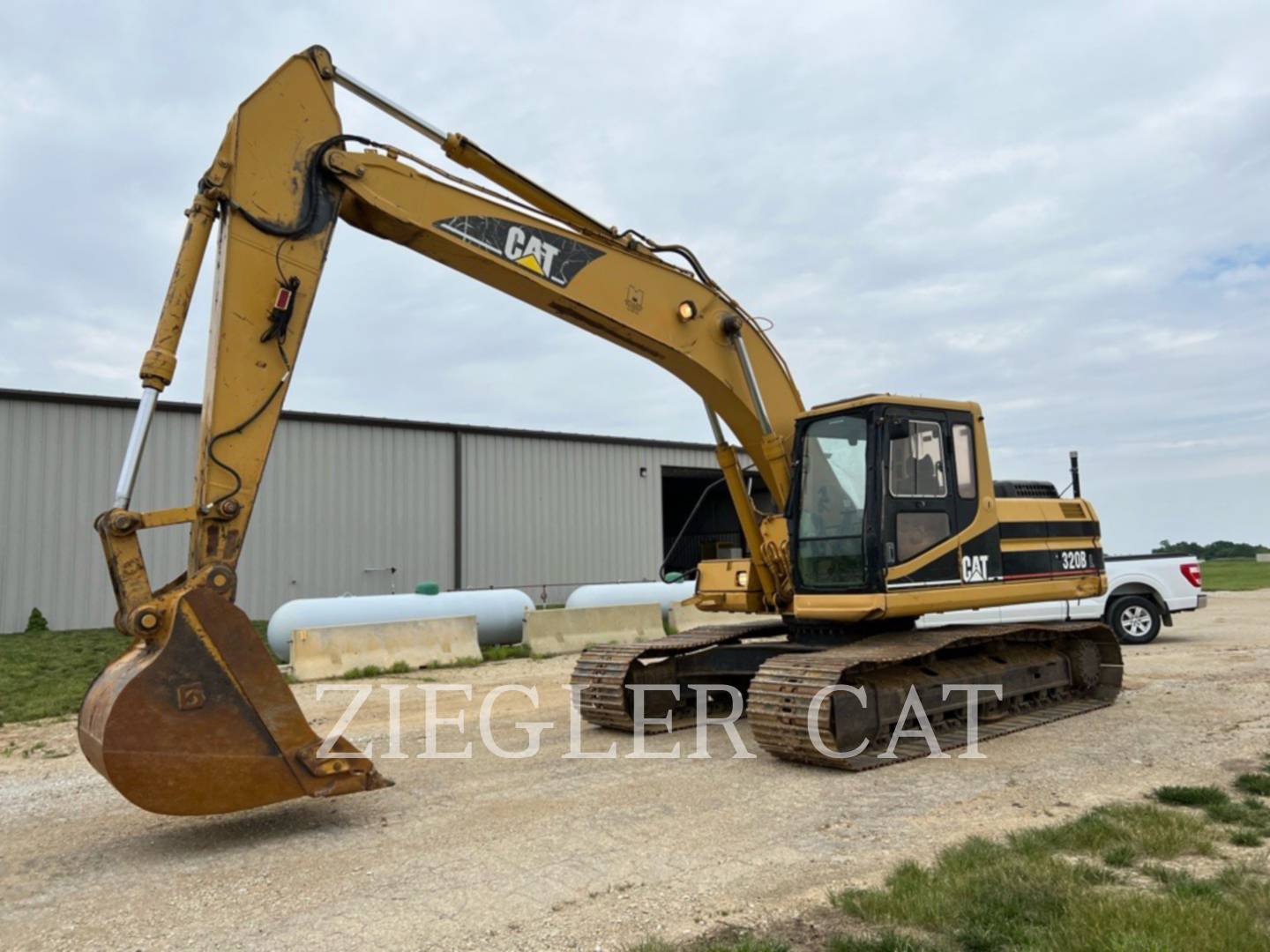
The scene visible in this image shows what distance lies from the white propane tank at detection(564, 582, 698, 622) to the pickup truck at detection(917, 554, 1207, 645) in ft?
17.5

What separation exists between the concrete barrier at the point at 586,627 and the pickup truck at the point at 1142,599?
194 inches

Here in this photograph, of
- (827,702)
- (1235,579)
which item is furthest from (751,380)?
(1235,579)

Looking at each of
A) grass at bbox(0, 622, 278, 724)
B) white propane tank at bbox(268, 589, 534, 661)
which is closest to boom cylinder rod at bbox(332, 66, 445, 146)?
grass at bbox(0, 622, 278, 724)

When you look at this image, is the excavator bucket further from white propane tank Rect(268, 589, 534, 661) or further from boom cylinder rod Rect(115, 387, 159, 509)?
white propane tank Rect(268, 589, 534, 661)

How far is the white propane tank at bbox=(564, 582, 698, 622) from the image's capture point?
18.1 meters

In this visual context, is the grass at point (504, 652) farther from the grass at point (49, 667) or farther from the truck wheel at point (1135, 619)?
the truck wheel at point (1135, 619)

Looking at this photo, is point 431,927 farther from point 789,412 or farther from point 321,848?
point 789,412

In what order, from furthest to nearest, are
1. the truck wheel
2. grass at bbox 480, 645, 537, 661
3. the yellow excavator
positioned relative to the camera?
grass at bbox 480, 645, 537, 661, the truck wheel, the yellow excavator

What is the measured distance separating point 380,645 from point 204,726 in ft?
28.3

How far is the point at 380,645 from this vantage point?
1357 centimetres

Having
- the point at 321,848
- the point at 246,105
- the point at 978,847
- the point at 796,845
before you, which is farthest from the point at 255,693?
the point at 978,847

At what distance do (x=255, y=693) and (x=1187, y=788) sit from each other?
5709mm

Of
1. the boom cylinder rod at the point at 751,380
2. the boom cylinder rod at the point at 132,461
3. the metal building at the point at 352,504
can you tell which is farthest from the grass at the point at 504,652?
the boom cylinder rod at the point at 132,461

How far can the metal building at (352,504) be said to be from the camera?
18.6 m
